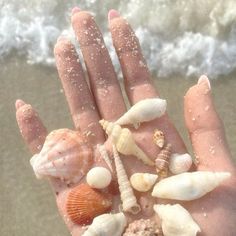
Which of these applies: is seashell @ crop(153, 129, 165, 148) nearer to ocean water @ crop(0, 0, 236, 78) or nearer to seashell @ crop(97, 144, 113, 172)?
seashell @ crop(97, 144, 113, 172)

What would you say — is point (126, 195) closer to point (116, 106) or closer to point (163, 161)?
point (163, 161)

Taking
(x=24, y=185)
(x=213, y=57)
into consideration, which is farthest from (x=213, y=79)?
(x=24, y=185)

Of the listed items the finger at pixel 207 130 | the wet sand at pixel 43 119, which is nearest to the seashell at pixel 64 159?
the finger at pixel 207 130

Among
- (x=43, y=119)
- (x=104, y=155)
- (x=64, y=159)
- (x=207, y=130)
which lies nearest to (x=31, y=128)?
(x=64, y=159)

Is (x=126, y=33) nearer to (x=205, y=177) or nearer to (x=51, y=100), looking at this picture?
(x=205, y=177)

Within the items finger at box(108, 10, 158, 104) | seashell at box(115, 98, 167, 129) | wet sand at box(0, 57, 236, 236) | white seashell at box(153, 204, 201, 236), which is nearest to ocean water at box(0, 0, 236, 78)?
wet sand at box(0, 57, 236, 236)

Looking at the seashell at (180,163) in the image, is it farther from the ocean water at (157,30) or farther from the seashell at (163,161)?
the ocean water at (157,30)
